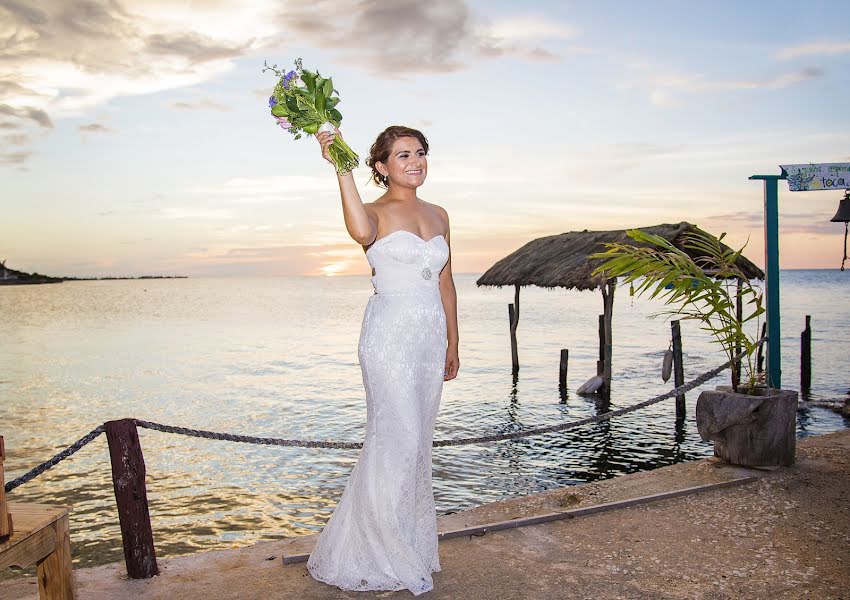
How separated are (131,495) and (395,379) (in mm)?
1872

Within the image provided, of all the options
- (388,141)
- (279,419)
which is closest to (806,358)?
(279,419)

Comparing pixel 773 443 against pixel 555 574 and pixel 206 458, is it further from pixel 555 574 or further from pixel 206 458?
pixel 206 458

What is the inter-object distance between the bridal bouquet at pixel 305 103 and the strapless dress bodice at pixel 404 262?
52 cm

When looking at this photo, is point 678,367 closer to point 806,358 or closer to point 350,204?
point 806,358

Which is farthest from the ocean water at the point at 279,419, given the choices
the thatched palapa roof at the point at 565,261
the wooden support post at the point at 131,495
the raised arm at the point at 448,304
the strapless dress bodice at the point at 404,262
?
the strapless dress bodice at the point at 404,262

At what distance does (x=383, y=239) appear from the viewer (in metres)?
4.11

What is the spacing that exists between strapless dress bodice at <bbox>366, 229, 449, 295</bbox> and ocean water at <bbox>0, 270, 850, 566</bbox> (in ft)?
18.7

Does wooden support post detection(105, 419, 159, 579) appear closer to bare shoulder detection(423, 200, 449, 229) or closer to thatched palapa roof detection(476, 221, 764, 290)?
bare shoulder detection(423, 200, 449, 229)

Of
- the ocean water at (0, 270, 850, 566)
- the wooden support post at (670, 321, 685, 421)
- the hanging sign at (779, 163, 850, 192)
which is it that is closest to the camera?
the hanging sign at (779, 163, 850, 192)

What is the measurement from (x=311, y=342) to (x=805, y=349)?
23996 mm

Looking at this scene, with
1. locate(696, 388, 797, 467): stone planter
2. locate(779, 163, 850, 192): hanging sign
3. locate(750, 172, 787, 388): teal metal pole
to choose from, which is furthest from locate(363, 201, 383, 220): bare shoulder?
locate(779, 163, 850, 192): hanging sign

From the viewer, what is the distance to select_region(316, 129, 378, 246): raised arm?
12.7 ft

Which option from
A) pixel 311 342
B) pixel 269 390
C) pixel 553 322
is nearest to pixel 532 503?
pixel 269 390

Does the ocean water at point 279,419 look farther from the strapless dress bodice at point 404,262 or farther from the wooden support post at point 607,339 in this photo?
the strapless dress bodice at point 404,262
